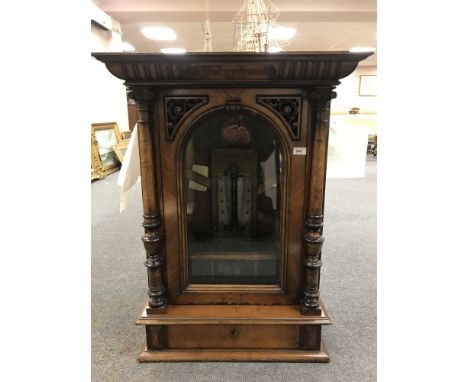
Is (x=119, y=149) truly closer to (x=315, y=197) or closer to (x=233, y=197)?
(x=233, y=197)

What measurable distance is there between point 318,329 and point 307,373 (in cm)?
15

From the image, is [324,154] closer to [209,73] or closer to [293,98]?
[293,98]

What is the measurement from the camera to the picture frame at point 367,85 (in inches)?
327

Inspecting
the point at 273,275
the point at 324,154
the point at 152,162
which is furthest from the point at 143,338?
→ the point at 324,154

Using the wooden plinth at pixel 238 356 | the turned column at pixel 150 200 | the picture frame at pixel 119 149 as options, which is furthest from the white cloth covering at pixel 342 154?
the picture frame at pixel 119 149

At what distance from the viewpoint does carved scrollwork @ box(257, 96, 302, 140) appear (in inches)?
35.8

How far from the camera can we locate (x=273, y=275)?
1.07 m

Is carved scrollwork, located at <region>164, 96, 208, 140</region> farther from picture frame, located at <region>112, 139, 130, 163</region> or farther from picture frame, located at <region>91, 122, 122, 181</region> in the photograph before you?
picture frame, located at <region>112, 139, 130, 163</region>

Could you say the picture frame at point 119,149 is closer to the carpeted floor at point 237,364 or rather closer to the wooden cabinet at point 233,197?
the carpeted floor at point 237,364

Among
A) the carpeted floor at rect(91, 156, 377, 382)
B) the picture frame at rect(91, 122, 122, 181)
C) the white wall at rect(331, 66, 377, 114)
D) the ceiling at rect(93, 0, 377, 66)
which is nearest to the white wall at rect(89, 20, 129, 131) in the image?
the picture frame at rect(91, 122, 122, 181)

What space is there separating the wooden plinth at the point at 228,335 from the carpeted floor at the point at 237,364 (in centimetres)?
3

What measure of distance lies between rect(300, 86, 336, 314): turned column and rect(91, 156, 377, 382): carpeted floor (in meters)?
0.25

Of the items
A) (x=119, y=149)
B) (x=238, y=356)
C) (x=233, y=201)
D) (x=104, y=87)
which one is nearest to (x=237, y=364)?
(x=238, y=356)

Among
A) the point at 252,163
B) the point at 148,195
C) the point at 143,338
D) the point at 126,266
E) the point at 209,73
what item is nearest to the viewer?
the point at 209,73
